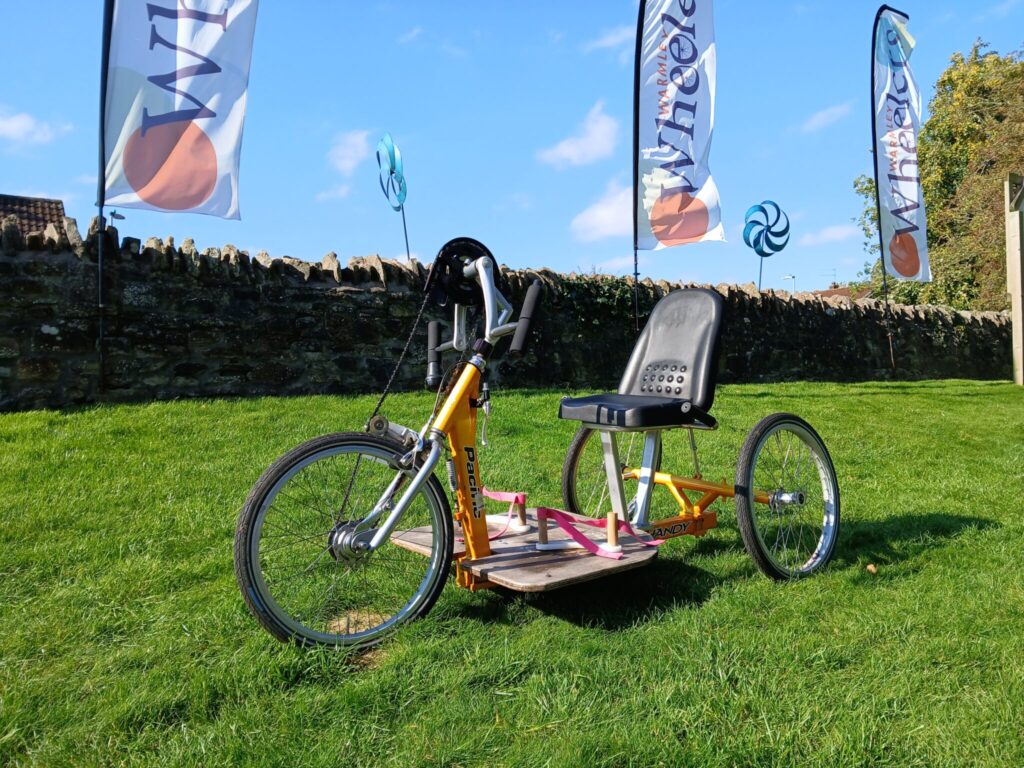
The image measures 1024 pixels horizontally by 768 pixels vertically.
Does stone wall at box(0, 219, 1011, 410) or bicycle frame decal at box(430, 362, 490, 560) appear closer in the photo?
bicycle frame decal at box(430, 362, 490, 560)

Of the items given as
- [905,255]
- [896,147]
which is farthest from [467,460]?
[896,147]

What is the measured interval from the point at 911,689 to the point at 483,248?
6.86 ft

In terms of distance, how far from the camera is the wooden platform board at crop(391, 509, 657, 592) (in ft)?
8.48

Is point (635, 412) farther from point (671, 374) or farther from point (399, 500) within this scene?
point (399, 500)

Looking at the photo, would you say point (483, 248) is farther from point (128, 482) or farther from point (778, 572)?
point (128, 482)

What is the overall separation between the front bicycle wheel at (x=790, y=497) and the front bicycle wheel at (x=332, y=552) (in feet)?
4.38

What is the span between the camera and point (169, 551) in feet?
10.9

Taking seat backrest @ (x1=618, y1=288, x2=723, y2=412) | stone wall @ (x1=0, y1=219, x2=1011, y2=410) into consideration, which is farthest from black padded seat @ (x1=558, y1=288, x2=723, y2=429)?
stone wall @ (x1=0, y1=219, x2=1011, y2=410)

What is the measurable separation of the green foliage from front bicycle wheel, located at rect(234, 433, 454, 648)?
19.7 m

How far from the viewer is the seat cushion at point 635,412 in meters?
2.95

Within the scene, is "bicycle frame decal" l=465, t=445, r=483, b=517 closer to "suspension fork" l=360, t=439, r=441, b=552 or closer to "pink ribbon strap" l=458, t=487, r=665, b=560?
"pink ribbon strap" l=458, t=487, r=665, b=560

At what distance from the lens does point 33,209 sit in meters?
20.1

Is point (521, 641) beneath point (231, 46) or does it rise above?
beneath

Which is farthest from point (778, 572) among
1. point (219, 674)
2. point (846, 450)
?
point (846, 450)
